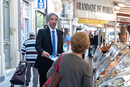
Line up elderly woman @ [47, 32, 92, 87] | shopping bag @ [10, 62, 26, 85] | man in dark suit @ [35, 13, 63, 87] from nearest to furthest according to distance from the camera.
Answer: elderly woman @ [47, 32, 92, 87] → man in dark suit @ [35, 13, 63, 87] → shopping bag @ [10, 62, 26, 85]

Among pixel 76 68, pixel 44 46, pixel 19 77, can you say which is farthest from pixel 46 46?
pixel 19 77

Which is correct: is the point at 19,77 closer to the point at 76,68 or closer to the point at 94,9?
the point at 94,9

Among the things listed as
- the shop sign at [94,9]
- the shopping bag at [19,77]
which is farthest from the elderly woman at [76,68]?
the shopping bag at [19,77]

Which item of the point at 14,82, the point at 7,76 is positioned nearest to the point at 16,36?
the point at 7,76

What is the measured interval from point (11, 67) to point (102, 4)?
19.3ft

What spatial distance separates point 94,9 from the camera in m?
7.20

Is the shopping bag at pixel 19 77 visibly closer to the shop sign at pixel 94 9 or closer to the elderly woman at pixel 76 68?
the shop sign at pixel 94 9

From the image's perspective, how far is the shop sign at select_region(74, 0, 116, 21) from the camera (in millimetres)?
6820

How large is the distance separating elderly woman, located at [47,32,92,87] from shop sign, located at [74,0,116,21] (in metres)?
3.62

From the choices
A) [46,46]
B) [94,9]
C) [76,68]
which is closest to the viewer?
[76,68]

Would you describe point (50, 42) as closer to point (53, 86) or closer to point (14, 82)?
point (53, 86)

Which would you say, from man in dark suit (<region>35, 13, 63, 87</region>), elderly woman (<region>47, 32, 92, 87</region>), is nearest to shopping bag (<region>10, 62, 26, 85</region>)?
man in dark suit (<region>35, 13, 63, 87</region>)

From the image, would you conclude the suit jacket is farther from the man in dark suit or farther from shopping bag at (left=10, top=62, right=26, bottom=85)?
shopping bag at (left=10, top=62, right=26, bottom=85)

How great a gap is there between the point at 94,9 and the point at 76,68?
4.28m
